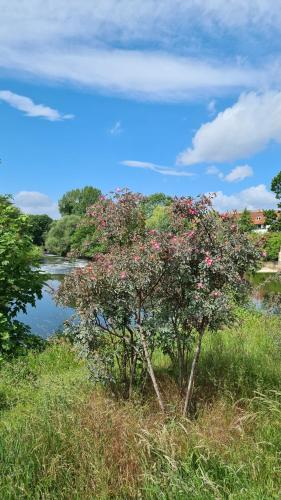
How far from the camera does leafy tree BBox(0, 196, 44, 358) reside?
882cm

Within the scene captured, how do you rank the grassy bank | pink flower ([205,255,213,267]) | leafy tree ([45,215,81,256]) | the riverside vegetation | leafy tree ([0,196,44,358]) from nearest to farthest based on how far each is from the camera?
the grassy bank → the riverside vegetation → pink flower ([205,255,213,267]) → leafy tree ([0,196,44,358]) → leafy tree ([45,215,81,256])

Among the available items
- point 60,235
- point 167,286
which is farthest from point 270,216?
point 167,286

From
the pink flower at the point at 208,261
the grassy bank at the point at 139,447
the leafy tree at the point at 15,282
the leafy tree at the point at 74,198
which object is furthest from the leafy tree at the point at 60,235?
the pink flower at the point at 208,261

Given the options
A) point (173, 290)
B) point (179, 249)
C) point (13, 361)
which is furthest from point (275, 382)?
point (13, 361)

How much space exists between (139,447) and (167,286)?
1.73m

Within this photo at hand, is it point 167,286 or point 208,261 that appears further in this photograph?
point 167,286

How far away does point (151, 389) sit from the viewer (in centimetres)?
594

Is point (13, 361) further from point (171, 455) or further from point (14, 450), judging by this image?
point (171, 455)

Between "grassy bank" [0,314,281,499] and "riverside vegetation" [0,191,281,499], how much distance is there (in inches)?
0.5

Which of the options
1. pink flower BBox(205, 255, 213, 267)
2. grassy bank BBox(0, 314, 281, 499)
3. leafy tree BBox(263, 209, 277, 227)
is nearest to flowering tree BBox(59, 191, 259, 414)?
pink flower BBox(205, 255, 213, 267)

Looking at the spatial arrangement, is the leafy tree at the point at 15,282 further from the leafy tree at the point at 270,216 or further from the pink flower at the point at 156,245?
the leafy tree at the point at 270,216

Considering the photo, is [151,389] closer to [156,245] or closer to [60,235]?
[156,245]

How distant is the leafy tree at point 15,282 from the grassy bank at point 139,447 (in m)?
3.17

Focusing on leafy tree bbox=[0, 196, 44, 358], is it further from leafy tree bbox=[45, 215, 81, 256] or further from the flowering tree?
leafy tree bbox=[45, 215, 81, 256]
